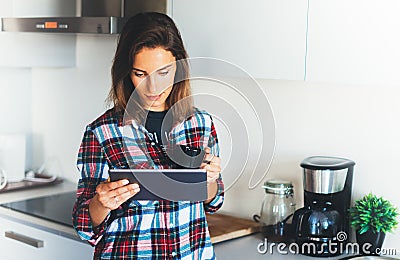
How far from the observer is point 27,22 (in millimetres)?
2879

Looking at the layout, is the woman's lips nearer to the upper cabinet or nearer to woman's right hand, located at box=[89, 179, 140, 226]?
woman's right hand, located at box=[89, 179, 140, 226]

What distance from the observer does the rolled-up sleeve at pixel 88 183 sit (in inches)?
77.5

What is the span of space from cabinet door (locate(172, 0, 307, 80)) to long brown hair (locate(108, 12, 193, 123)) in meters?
0.24

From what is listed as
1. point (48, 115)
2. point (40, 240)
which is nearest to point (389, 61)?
point (40, 240)

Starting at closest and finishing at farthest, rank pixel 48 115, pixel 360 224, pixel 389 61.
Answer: pixel 389 61
pixel 360 224
pixel 48 115

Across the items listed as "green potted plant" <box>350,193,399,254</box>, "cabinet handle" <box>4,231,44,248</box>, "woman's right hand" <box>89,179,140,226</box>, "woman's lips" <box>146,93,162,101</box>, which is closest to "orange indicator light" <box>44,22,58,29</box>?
"cabinet handle" <box>4,231,44,248</box>

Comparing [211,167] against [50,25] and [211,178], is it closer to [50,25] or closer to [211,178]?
[211,178]

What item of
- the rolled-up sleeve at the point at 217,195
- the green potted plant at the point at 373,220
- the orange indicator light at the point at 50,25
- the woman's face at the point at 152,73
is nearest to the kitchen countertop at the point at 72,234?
the green potted plant at the point at 373,220

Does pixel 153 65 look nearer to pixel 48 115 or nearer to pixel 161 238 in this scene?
pixel 161 238

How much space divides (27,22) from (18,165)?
746 mm

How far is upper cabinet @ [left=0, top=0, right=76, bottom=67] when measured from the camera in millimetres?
3004

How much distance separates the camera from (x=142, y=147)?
6.64 ft

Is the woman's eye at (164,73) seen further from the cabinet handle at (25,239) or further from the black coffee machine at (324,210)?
the cabinet handle at (25,239)

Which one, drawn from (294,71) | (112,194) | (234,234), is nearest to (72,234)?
(234,234)
